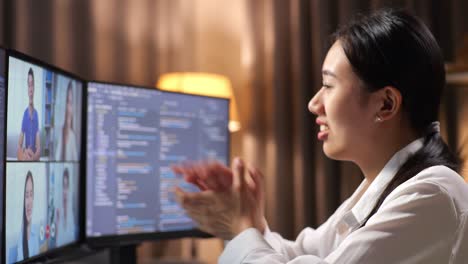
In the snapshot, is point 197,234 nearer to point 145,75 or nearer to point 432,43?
point 432,43

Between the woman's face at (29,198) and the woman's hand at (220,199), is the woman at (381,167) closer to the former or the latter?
the woman's hand at (220,199)

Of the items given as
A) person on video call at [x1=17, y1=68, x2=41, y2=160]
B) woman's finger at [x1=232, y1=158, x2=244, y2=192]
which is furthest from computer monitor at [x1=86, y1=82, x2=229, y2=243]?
woman's finger at [x1=232, y1=158, x2=244, y2=192]

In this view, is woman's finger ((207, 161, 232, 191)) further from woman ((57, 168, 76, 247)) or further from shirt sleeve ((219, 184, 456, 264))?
woman ((57, 168, 76, 247))

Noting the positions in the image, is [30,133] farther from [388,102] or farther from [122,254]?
[388,102]

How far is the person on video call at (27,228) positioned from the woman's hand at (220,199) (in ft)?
0.94

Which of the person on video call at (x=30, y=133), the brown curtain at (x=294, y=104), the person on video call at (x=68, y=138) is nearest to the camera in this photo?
the person on video call at (x=30, y=133)

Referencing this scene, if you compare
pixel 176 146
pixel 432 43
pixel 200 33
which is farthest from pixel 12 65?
pixel 200 33

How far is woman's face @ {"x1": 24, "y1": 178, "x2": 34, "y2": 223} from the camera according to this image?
109 centimetres

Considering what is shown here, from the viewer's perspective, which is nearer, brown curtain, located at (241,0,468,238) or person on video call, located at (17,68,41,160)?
person on video call, located at (17,68,41,160)

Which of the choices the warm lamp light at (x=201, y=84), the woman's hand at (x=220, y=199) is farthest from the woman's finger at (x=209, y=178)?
the warm lamp light at (x=201, y=84)

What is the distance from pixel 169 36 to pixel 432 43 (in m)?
1.94

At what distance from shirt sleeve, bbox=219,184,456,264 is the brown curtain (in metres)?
1.53

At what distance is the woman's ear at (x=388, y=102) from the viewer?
45.1 inches

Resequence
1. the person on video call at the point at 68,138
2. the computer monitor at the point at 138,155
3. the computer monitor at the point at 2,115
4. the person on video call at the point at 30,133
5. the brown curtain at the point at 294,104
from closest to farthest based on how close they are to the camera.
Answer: the computer monitor at the point at 2,115
the person on video call at the point at 30,133
the person on video call at the point at 68,138
the computer monitor at the point at 138,155
the brown curtain at the point at 294,104
